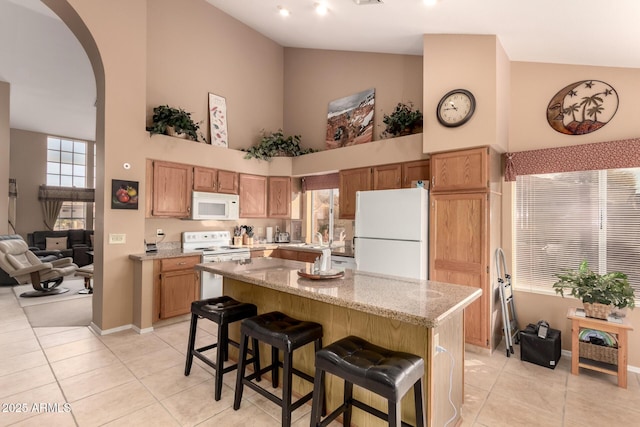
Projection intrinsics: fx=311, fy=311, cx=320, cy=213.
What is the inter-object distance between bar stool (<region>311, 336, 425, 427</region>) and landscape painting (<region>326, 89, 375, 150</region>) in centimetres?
372

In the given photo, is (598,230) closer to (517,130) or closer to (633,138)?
(633,138)

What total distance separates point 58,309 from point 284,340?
15.0ft

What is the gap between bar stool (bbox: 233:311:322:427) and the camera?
1.89 metres

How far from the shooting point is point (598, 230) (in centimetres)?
318

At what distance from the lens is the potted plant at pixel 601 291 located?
8.93 feet

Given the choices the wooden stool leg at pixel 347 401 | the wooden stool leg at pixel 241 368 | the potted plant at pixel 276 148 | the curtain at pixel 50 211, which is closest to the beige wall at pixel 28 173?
the curtain at pixel 50 211

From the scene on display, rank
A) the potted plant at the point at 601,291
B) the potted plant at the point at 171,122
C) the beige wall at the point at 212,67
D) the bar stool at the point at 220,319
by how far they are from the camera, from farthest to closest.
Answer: the beige wall at the point at 212,67 → the potted plant at the point at 171,122 → the potted plant at the point at 601,291 → the bar stool at the point at 220,319

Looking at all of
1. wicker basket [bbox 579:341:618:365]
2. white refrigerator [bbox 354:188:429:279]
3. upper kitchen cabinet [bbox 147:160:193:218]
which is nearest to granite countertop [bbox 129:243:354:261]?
upper kitchen cabinet [bbox 147:160:193:218]

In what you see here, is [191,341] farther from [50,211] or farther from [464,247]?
[50,211]

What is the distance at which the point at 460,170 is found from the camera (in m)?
3.42

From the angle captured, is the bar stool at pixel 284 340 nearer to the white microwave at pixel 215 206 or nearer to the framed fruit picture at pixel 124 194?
the framed fruit picture at pixel 124 194

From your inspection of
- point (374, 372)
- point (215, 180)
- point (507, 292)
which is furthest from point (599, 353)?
point (215, 180)

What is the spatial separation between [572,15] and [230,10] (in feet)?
15.4

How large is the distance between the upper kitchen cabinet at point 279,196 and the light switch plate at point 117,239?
2380 mm
